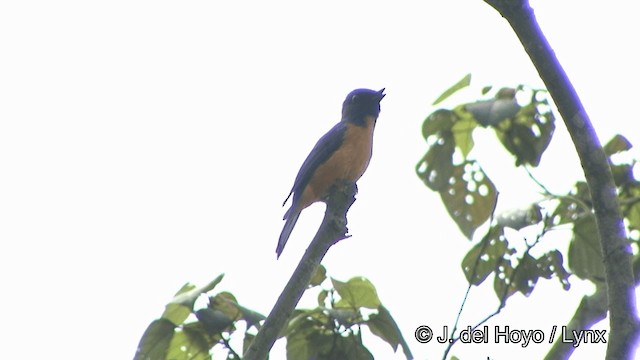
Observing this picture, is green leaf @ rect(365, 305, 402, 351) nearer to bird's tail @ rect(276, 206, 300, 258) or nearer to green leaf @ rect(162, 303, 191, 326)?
green leaf @ rect(162, 303, 191, 326)

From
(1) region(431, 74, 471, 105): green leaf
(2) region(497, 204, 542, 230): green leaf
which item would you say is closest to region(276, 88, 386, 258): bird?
(1) region(431, 74, 471, 105): green leaf

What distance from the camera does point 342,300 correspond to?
4605mm

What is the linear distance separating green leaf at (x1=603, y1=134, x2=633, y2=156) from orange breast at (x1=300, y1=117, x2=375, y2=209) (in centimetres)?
281

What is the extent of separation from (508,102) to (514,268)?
32.2 inches

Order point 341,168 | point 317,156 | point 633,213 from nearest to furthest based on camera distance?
point 633,213 < point 341,168 < point 317,156

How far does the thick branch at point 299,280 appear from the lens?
4.09 m

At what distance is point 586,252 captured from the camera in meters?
4.55

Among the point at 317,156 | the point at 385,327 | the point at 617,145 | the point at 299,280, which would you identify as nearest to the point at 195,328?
the point at 299,280

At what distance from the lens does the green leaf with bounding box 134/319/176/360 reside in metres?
4.40

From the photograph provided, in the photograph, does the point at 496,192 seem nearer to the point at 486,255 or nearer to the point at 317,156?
the point at 486,255

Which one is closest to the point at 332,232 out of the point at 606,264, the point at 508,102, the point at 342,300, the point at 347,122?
the point at 342,300

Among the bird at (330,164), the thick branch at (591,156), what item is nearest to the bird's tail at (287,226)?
the bird at (330,164)

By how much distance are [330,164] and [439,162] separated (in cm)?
275

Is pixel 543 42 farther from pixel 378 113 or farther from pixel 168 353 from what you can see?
pixel 378 113
